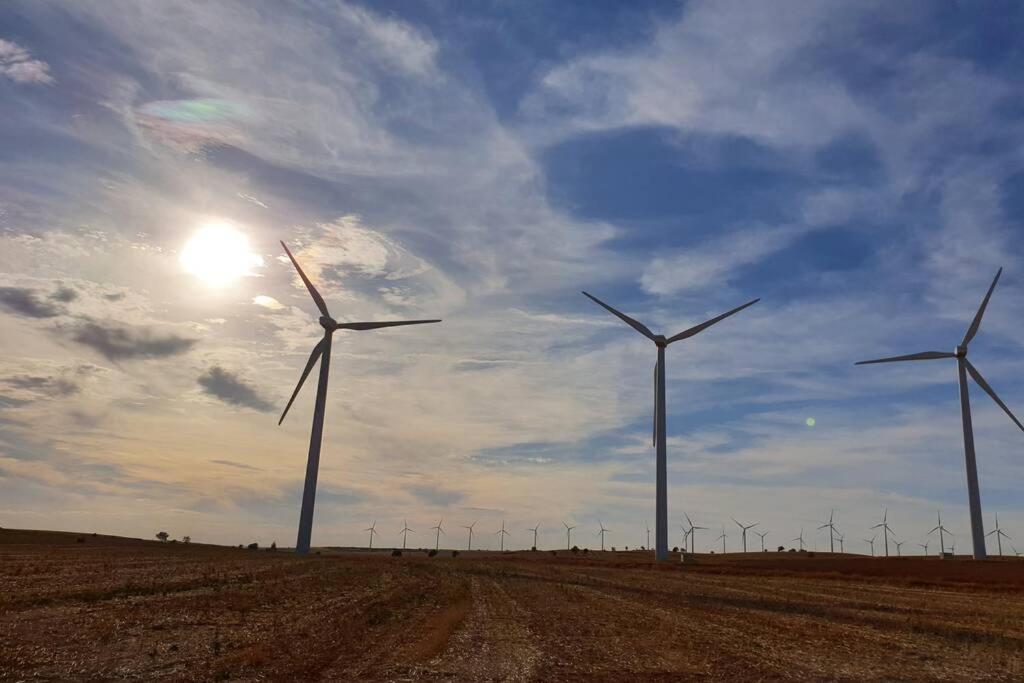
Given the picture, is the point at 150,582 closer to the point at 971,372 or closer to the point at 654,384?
the point at 654,384

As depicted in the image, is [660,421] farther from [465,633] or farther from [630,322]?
[465,633]

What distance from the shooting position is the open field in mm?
20641

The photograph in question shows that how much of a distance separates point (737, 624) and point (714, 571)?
6596 centimetres

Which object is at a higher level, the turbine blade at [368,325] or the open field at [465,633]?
the turbine blade at [368,325]

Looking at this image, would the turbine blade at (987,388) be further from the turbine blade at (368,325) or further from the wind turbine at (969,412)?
the turbine blade at (368,325)

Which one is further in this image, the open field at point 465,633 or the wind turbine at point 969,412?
the wind turbine at point 969,412

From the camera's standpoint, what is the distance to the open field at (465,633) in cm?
2064

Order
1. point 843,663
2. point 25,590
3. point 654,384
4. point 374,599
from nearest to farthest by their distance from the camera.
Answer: point 843,663 → point 25,590 → point 374,599 → point 654,384

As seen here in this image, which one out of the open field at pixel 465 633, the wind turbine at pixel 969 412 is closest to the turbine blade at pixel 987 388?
the wind turbine at pixel 969 412

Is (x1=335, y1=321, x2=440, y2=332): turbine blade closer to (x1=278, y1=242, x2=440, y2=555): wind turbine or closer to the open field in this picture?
(x1=278, y1=242, x2=440, y2=555): wind turbine

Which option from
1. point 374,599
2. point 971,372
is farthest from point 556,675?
point 971,372

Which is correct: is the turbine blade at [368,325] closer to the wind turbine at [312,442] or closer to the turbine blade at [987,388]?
the wind turbine at [312,442]

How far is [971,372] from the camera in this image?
131375 mm

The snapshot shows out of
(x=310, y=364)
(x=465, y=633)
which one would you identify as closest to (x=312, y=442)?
(x=310, y=364)
